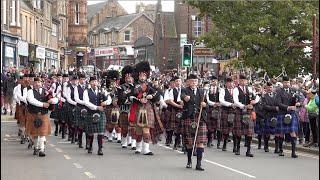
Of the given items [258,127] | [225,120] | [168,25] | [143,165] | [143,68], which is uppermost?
[168,25]

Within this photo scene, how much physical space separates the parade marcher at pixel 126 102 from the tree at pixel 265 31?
8.33 metres

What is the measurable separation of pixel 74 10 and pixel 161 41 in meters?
9.85

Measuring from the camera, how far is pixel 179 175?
10.5m

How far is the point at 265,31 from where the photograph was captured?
24156 millimetres

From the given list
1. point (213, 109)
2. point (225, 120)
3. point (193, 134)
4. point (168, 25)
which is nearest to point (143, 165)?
point (193, 134)

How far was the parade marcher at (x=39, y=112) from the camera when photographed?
43.0 feet

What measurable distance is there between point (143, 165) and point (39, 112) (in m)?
2.76

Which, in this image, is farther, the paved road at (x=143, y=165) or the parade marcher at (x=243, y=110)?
the parade marcher at (x=243, y=110)

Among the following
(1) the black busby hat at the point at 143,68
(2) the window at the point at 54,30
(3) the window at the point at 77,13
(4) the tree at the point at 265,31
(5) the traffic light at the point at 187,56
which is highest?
(3) the window at the point at 77,13

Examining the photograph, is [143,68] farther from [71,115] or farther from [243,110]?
[71,115]

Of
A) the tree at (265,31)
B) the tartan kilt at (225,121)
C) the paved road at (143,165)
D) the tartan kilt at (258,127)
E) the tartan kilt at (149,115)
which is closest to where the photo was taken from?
the paved road at (143,165)

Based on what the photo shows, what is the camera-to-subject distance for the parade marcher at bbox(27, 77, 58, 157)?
43.0 ft

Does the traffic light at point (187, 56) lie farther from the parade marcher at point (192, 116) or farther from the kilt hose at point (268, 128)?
the parade marcher at point (192, 116)

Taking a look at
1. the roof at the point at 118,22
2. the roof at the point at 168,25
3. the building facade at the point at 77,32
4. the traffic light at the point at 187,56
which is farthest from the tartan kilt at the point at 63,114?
the roof at the point at 118,22
